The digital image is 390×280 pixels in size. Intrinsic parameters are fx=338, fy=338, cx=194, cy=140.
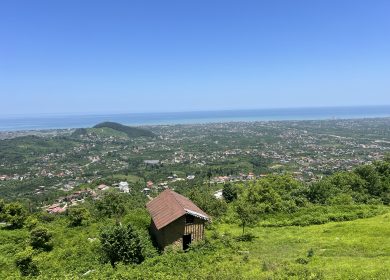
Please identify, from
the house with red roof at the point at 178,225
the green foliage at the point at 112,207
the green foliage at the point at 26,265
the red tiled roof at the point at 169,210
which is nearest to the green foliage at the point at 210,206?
the green foliage at the point at 112,207

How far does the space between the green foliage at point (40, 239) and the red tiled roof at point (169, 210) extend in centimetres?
603

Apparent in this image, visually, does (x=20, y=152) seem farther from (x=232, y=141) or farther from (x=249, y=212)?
(x=249, y=212)

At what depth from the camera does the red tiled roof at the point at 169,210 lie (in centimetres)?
1750

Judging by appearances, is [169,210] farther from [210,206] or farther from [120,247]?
[210,206]

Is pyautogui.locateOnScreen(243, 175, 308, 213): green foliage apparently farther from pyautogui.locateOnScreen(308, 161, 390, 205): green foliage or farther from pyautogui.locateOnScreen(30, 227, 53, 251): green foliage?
pyautogui.locateOnScreen(30, 227, 53, 251): green foliage

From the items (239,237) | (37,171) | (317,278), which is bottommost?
(37,171)

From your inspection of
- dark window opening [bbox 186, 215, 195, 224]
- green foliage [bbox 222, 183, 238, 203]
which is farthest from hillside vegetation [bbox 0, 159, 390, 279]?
green foliage [bbox 222, 183, 238, 203]

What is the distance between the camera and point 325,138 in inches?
6152

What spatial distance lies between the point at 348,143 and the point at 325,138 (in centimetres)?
1829

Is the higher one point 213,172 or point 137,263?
point 137,263

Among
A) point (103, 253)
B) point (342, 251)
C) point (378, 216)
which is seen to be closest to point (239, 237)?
point (342, 251)

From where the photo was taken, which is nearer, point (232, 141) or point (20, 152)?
point (20, 152)

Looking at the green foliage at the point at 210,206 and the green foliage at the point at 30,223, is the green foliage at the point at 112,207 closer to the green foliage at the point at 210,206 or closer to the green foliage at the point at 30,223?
the green foliage at the point at 30,223

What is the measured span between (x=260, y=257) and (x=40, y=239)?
39.7 feet
